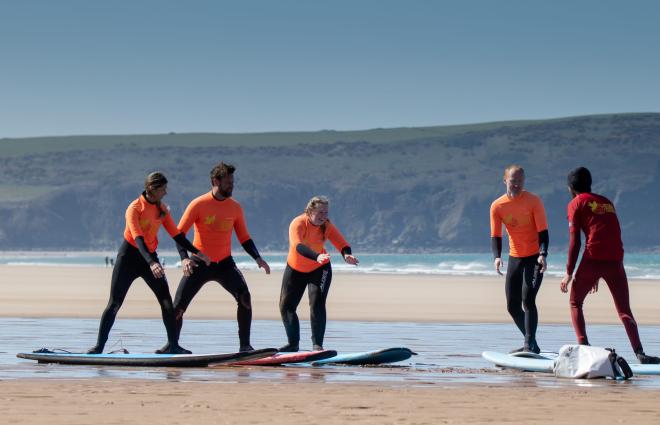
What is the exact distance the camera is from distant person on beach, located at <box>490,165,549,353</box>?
12.8m

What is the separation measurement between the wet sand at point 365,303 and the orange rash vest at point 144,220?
8.77 m

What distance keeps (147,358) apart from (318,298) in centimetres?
197

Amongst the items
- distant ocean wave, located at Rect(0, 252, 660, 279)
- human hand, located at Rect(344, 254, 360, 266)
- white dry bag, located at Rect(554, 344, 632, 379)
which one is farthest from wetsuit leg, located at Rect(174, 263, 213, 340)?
distant ocean wave, located at Rect(0, 252, 660, 279)

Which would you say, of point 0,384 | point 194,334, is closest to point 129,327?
point 194,334

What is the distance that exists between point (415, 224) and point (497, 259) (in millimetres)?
167099

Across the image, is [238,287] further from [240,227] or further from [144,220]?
[144,220]

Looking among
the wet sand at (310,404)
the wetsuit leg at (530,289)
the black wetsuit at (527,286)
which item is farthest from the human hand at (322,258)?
the wet sand at (310,404)

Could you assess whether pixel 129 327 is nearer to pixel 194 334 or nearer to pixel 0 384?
pixel 194 334

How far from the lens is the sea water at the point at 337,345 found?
10773 millimetres

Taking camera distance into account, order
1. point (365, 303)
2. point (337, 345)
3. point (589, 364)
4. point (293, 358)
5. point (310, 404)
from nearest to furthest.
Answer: point (310, 404)
point (589, 364)
point (293, 358)
point (337, 345)
point (365, 303)

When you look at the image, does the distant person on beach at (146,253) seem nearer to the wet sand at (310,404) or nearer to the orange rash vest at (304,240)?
the orange rash vest at (304,240)

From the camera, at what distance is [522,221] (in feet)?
42.3

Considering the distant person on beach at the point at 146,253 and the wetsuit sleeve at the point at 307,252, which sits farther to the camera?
the wetsuit sleeve at the point at 307,252

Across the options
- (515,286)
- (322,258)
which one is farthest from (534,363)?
(322,258)
